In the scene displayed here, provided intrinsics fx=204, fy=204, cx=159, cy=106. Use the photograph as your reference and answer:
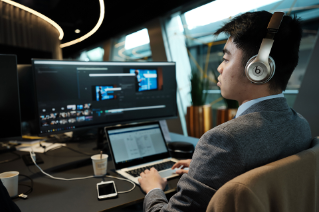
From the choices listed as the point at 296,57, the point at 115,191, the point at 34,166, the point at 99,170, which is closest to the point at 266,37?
the point at 296,57

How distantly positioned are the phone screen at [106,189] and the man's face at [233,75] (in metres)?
0.63

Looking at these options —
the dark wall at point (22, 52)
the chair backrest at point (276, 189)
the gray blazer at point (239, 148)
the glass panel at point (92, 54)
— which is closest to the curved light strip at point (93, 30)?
the glass panel at point (92, 54)

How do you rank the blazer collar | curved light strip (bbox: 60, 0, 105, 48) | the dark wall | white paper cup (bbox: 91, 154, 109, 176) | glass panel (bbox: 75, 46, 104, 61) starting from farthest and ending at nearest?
glass panel (bbox: 75, 46, 104, 61)
the dark wall
curved light strip (bbox: 60, 0, 105, 48)
white paper cup (bbox: 91, 154, 109, 176)
the blazer collar

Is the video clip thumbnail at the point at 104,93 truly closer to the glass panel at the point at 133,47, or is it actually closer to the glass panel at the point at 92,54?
the glass panel at the point at 133,47

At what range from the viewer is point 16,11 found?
14.7 ft

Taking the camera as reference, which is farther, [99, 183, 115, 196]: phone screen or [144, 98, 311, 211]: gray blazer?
[99, 183, 115, 196]: phone screen

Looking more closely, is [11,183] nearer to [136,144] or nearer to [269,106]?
[136,144]

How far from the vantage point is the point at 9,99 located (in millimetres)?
1096

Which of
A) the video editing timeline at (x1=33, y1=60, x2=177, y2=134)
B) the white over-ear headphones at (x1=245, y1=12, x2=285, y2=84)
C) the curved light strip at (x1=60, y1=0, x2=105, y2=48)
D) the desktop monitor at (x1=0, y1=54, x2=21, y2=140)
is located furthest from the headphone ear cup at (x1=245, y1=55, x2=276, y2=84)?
the curved light strip at (x1=60, y1=0, x2=105, y2=48)

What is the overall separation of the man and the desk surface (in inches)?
5.6

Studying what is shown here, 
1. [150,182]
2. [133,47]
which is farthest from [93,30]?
[150,182]

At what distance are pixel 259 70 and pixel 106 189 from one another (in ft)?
2.52

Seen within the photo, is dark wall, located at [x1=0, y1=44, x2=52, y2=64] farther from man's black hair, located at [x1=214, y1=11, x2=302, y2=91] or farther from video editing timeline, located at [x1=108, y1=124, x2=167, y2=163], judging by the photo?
man's black hair, located at [x1=214, y1=11, x2=302, y2=91]

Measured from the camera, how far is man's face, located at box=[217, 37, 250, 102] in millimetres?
719
